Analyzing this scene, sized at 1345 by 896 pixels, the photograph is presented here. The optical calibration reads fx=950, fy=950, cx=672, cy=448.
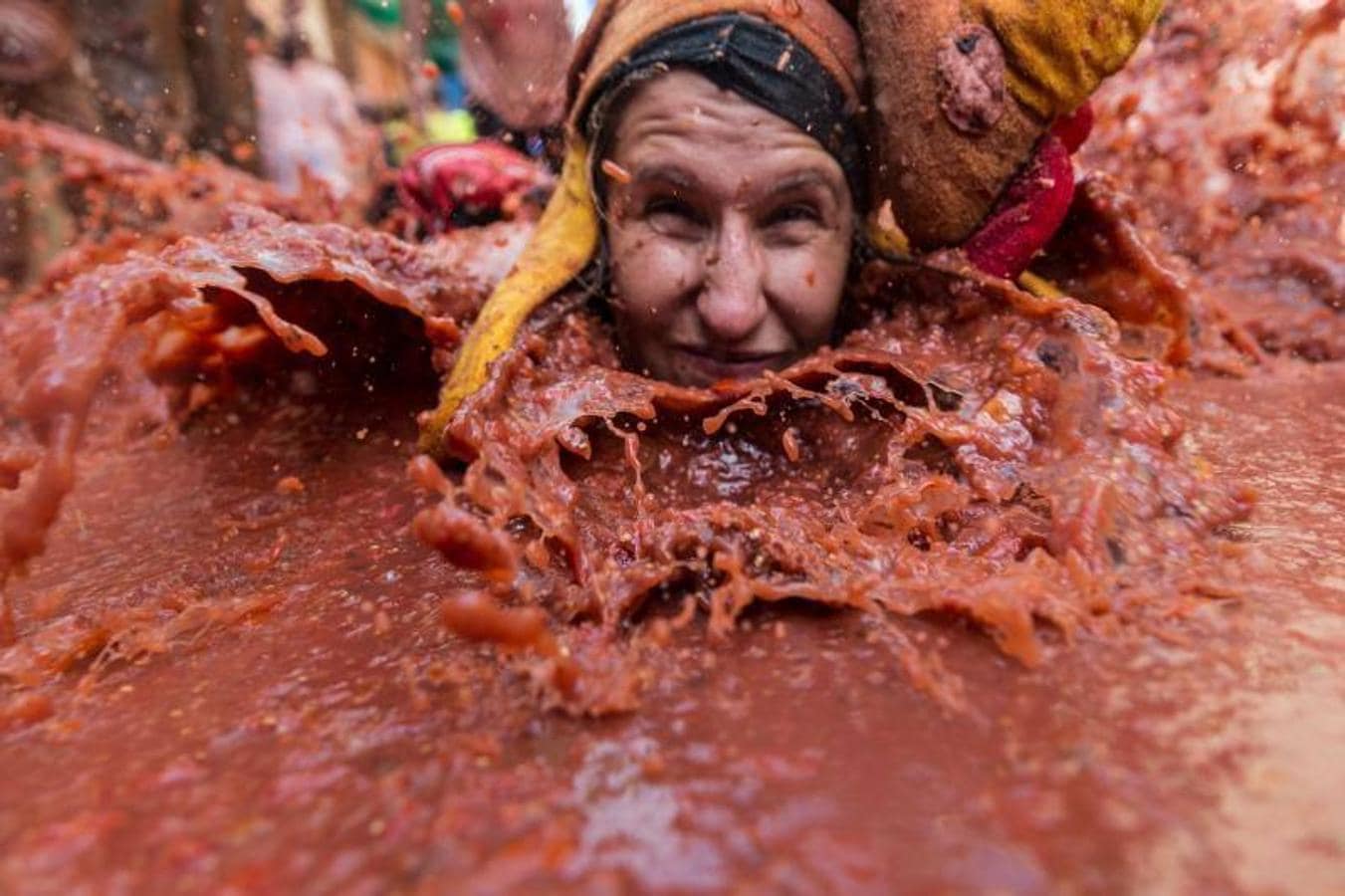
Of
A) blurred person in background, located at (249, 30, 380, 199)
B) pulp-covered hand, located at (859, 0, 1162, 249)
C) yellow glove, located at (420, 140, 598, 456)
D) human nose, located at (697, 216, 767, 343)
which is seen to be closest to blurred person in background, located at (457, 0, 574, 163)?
yellow glove, located at (420, 140, 598, 456)

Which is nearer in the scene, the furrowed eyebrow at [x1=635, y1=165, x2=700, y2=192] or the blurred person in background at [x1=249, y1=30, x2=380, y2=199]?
the furrowed eyebrow at [x1=635, y1=165, x2=700, y2=192]

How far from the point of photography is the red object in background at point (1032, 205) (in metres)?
2.50

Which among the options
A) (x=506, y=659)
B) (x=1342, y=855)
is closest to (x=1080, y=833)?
(x=1342, y=855)

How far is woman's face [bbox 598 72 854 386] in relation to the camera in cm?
239

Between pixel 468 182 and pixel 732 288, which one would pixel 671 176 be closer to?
pixel 732 288

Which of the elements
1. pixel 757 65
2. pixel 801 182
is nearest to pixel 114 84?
pixel 757 65

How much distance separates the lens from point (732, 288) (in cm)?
238

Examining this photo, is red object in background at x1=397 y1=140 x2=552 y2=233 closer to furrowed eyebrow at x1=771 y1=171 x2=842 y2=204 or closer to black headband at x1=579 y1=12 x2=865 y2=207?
black headband at x1=579 y1=12 x2=865 y2=207

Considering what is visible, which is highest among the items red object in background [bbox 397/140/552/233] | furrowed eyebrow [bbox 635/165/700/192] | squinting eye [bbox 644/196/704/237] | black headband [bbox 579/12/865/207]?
black headband [bbox 579/12/865/207]

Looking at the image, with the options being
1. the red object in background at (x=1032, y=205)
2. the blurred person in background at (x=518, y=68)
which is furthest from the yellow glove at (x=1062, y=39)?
the blurred person in background at (x=518, y=68)

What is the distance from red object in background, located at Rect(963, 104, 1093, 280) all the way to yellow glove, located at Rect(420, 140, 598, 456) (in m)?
1.08

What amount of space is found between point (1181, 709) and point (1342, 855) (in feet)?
0.99

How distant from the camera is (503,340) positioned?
2467 millimetres

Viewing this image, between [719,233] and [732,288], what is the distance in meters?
0.16
